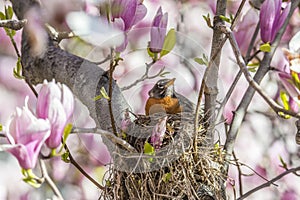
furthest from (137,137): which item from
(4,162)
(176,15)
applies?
(176,15)

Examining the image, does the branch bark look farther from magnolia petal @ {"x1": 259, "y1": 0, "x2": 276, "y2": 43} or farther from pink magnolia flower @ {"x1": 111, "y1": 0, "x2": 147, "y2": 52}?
magnolia petal @ {"x1": 259, "y1": 0, "x2": 276, "y2": 43}

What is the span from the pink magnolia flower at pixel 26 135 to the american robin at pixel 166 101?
41 cm

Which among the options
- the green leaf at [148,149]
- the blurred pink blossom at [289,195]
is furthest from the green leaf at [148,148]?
the blurred pink blossom at [289,195]

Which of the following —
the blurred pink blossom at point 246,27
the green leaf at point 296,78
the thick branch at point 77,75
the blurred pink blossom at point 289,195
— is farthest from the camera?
the blurred pink blossom at point 289,195

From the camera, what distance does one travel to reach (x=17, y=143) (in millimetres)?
716

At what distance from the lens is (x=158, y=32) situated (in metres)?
1.03

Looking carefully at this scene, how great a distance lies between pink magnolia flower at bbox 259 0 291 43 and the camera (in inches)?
39.3

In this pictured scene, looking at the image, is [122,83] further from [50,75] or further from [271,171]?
[271,171]

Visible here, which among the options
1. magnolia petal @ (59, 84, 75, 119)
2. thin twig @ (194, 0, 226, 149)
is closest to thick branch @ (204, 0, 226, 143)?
thin twig @ (194, 0, 226, 149)

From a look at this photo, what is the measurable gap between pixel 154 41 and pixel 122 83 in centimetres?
11

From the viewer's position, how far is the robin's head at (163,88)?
43.7 inches

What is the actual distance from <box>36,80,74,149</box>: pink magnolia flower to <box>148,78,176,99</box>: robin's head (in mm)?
392

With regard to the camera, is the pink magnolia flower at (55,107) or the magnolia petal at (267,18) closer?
the pink magnolia flower at (55,107)

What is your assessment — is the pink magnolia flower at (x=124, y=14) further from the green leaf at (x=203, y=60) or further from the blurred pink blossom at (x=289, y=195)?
the blurred pink blossom at (x=289, y=195)
